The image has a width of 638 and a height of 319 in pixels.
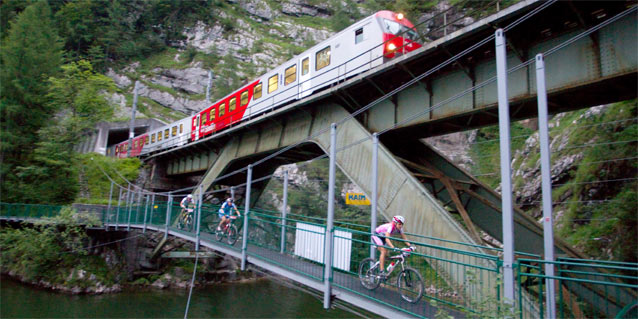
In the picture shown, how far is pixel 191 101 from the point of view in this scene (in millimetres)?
59375

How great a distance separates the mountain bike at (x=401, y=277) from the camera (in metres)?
7.38

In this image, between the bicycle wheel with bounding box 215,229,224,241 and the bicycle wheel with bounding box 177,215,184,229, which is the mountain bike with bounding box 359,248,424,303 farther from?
the bicycle wheel with bounding box 177,215,184,229

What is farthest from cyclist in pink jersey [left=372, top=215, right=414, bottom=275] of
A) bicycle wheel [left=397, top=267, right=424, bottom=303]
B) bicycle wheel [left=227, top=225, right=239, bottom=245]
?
bicycle wheel [left=227, top=225, right=239, bottom=245]

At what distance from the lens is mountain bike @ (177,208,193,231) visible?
17.3 meters

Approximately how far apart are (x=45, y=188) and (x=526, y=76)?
32.1 m

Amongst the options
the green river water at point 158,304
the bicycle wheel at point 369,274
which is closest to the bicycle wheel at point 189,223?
the green river water at point 158,304

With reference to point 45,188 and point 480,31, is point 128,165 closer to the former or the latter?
point 45,188

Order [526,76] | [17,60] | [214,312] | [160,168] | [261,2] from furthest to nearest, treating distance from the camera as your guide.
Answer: [261,2] → [160,168] → [17,60] → [214,312] → [526,76]

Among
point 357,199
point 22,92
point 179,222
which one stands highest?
point 22,92

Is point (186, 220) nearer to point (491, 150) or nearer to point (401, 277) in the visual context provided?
point (401, 277)

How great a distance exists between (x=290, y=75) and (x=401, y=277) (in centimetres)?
1319

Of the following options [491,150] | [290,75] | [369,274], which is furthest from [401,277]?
[491,150]

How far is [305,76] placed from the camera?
17578 mm

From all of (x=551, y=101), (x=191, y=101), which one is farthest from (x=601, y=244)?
(x=191, y=101)
